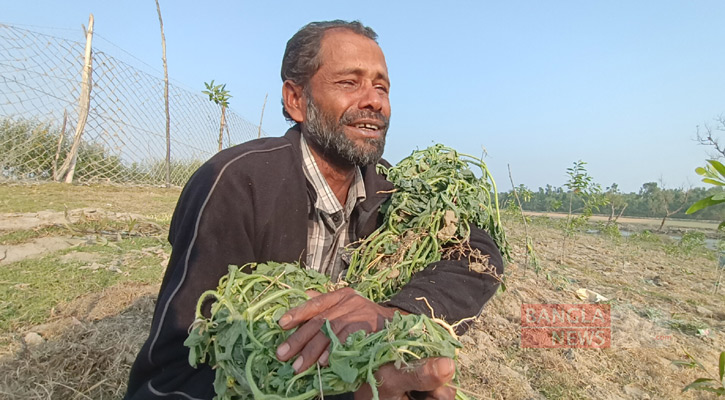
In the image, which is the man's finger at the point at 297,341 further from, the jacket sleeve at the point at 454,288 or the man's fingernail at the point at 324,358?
the jacket sleeve at the point at 454,288

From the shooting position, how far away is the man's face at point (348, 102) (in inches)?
82.1

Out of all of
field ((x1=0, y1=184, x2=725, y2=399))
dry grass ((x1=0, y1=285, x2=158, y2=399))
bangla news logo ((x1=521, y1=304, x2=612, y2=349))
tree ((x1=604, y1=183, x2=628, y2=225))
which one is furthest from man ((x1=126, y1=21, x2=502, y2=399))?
tree ((x1=604, y1=183, x2=628, y2=225))

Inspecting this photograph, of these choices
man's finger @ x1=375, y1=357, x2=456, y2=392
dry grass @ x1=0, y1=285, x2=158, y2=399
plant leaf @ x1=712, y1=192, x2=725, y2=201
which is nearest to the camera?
man's finger @ x1=375, y1=357, x2=456, y2=392

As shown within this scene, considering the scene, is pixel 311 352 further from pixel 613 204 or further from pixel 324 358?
pixel 613 204

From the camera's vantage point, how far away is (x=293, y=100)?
A: 235 cm

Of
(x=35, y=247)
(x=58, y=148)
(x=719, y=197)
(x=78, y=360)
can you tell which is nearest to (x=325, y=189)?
(x=719, y=197)

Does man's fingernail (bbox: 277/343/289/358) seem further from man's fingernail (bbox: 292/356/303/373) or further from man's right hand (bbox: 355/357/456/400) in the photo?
man's right hand (bbox: 355/357/456/400)

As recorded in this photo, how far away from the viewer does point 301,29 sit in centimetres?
229

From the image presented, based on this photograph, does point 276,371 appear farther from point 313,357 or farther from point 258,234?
point 258,234

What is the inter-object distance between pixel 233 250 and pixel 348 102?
973mm

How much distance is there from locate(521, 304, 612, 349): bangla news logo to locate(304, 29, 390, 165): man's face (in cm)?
284

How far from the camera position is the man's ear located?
2285 millimetres

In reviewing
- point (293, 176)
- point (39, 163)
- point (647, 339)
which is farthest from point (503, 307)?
point (39, 163)

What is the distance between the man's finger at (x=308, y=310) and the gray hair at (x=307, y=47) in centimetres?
136
